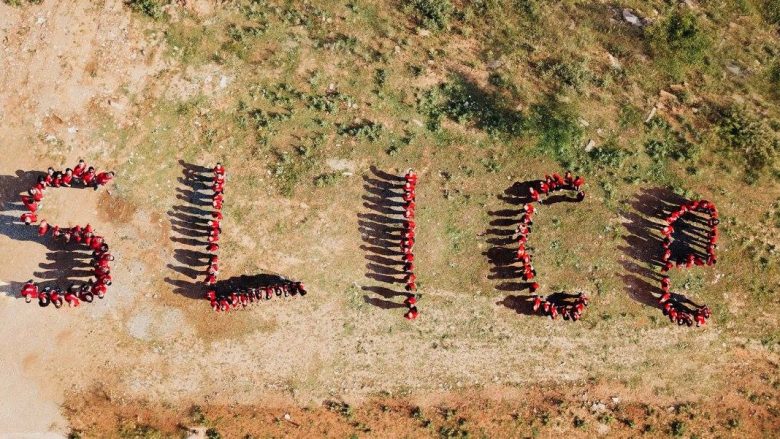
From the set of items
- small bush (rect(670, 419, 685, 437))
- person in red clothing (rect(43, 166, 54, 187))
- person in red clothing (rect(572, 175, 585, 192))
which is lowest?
small bush (rect(670, 419, 685, 437))

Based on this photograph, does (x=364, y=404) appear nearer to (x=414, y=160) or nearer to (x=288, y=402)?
(x=288, y=402)

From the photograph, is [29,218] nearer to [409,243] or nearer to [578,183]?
[409,243]

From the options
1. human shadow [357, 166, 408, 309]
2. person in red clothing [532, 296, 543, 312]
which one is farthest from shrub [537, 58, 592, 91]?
person in red clothing [532, 296, 543, 312]

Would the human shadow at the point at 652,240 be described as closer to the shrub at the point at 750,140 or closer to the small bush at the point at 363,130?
the shrub at the point at 750,140

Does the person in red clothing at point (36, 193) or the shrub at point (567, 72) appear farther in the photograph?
the shrub at point (567, 72)

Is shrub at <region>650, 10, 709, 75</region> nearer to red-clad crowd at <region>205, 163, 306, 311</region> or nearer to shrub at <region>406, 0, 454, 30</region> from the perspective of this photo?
shrub at <region>406, 0, 454, 30</region>

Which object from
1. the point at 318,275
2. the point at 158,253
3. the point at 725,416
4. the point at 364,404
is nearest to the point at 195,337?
the point at 158,253

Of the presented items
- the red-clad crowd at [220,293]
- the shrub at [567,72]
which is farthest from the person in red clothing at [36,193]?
the shrub at [567,72]
